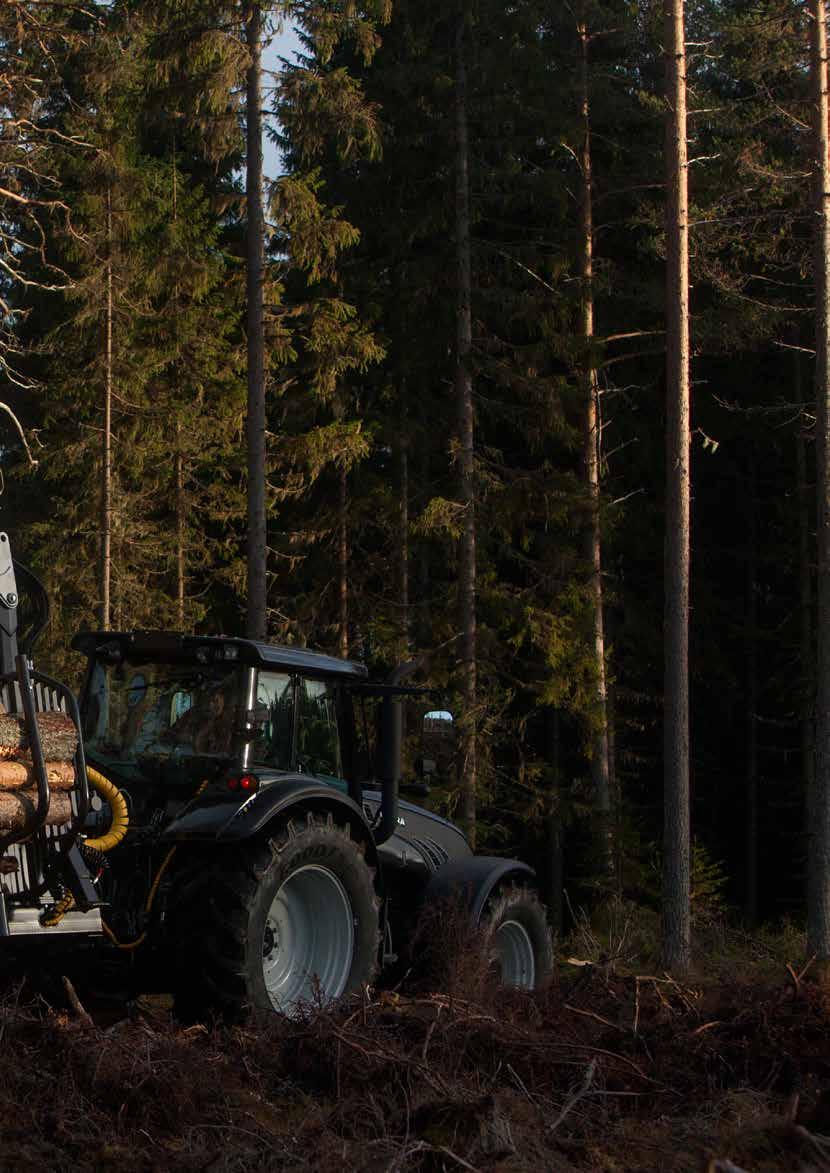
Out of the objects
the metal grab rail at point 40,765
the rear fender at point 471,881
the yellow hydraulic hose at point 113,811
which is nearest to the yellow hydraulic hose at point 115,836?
the yellow hydraulic hose at point 113,811

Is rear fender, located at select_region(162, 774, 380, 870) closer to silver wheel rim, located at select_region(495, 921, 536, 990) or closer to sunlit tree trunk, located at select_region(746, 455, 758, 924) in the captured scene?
silver wheel rim, located at select_region(495, 921, 536, 990)

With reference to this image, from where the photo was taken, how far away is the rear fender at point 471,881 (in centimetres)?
884

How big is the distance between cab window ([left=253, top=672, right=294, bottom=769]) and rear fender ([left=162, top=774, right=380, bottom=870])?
0.37m

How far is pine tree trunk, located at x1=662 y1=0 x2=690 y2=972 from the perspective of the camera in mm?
16641

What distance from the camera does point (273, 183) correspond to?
58.6ft

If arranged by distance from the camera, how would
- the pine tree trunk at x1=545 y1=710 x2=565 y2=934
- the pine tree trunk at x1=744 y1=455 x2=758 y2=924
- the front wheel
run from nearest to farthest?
the front wheel < the pine tree trunk at x1=545 y1=710 x2=565 y2=934 < the pine tree trunk at x1=744 y1=455 x2=758 y2=924

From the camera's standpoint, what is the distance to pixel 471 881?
901 cm

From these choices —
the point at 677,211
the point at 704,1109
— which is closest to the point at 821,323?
the point at 677,211

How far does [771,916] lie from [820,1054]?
23.4 m

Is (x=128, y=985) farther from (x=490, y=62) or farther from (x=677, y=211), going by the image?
(x=490, y=62)

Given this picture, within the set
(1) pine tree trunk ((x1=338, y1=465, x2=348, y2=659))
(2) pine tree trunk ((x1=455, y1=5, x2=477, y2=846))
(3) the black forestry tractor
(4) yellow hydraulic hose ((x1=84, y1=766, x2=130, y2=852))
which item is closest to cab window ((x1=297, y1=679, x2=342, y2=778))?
(3) the black forestry tractor

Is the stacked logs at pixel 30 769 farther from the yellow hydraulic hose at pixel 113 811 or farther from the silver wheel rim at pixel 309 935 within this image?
the silver wheel rim at pixel 309 935

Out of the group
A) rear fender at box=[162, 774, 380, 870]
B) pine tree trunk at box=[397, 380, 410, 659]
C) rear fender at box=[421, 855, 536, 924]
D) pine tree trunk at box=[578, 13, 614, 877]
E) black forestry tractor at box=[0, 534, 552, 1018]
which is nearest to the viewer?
black forestry tractor at box=[0, 534, 552, 1018]

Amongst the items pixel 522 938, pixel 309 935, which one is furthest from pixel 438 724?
pixel 522 938
